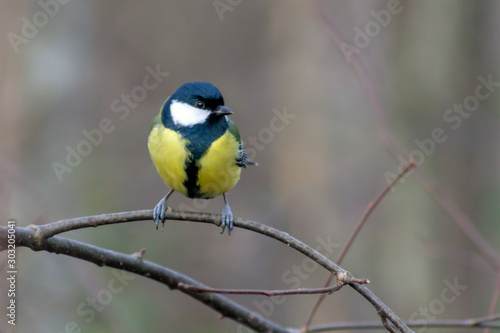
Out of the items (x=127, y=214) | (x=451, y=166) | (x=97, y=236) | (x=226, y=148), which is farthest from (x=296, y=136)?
(x=127, y=214)

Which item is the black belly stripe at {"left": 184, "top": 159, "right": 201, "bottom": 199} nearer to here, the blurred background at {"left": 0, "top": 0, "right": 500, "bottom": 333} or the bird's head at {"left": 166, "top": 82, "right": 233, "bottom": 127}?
the bird's head at {"left": 166, "top": 82, "right": 233, "bottom": 127}

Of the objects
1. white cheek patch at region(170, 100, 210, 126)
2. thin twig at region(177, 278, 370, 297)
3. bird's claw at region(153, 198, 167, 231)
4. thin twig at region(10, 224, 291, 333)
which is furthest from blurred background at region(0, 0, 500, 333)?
thin twig at region(177, 278, 370, 297)

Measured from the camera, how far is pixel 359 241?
6.67 meters

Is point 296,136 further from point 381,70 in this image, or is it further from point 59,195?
point 59,195

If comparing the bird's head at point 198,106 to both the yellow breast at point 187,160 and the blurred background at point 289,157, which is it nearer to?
the yellow breast at point 187,160

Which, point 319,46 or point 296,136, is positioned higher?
point 319,46

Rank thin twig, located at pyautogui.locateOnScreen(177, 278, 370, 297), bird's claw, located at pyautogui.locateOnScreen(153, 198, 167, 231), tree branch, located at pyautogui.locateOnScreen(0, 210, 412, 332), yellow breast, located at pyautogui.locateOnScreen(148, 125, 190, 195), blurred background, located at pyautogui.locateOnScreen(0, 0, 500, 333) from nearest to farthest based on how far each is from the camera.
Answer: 1. thin twig, located at pyautogui.locateOnScreen(177, 278, 370, 297)
2. tree branch, located at pyautogui.locateOnScreen(0, 210, 412, 332)
3. bird's claw, located at pyautogui.locateOnScreen(153, 198, 167, 231)
4. yellow breast, located at pyautogui.locateOnScreen(148, 125, 190, 195)
5. blurred background, located at pyautogui.locateOnScreen(0, 0, 500, 333)

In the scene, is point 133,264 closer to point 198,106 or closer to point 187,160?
point 187,160

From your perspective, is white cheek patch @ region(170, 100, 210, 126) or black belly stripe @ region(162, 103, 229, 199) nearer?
black belly stripe @ region(162, 103, 229, 199)

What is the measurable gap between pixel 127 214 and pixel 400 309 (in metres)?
4.62

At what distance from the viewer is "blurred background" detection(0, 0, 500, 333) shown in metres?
5.78

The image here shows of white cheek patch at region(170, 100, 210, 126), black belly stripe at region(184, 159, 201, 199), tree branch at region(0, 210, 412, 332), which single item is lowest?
tree branch at region(0, 210, 412, 332)

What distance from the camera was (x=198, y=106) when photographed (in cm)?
330

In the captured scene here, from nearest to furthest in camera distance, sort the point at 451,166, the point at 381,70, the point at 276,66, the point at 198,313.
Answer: the point at 451,166
the point at 381,70
the point at 198,313
the point at 276,66
